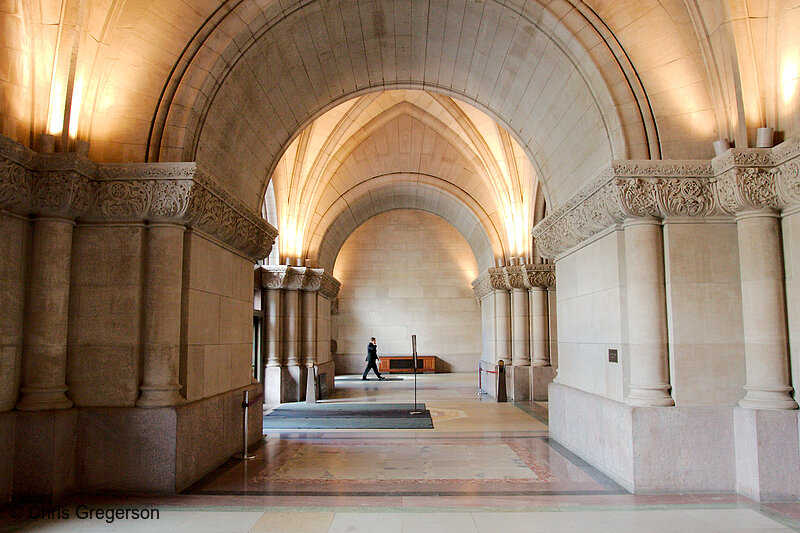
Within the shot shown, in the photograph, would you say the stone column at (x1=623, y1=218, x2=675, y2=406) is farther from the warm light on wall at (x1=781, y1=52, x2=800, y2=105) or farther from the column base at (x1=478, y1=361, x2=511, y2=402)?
the column base at (x1=478, y1=361, x2=511, y2=402)

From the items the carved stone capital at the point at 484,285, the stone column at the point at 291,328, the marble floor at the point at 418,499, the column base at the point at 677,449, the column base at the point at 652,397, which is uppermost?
the carved stone capital at the point at 484,285

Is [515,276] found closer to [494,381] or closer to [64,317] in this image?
[494,381]

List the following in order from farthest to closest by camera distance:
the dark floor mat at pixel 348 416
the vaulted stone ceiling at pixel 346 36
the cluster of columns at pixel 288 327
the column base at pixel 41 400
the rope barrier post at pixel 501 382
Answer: the cluster of columns at pixel 288 327, the rope barrier post at pixel 501 382, the dark floor mat at pixel 348 416, the vaulted stone ceiling at pixel 346 36, the column base at pixel 41 400

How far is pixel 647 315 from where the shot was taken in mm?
5469

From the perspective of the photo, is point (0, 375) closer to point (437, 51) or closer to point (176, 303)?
point (176, 303)

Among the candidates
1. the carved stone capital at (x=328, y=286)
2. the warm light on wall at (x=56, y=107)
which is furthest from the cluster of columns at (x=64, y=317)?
the carved stone capital at (x=328, y=286)

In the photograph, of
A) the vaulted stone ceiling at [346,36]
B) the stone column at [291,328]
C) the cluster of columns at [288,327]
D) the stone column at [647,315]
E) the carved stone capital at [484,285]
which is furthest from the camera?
the carved stone capital at [484,285]

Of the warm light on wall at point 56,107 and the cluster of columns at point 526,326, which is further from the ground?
the warm light on wall at point 56,107

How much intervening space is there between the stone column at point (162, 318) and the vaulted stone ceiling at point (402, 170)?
6849 mm

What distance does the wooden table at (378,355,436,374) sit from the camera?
20469mm

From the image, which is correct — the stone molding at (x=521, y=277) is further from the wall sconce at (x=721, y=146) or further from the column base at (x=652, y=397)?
the column base at (x=652, y=397)

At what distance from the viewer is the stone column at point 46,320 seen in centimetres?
504

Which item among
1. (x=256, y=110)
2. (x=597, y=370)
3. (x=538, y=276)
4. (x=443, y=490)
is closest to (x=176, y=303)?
(x=256, y=110)

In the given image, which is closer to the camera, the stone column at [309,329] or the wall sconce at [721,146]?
the wall sconce at [721,146]
